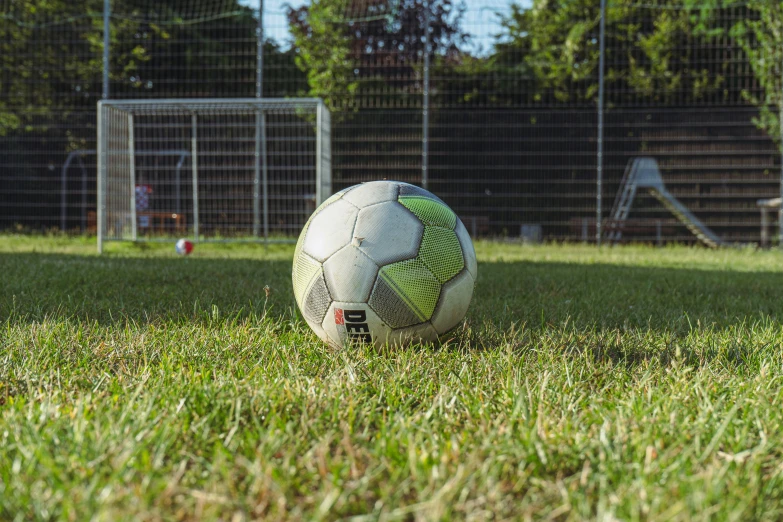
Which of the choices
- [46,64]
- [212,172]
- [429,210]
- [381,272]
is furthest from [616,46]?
[381,272]

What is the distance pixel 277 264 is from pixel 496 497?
13.7 feet

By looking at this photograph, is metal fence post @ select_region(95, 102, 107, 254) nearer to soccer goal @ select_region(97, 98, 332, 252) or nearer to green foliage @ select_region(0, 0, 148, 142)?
soccer goal @ select_region(97, 98, 332, 252)

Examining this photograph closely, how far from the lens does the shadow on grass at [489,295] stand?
2.56 meters

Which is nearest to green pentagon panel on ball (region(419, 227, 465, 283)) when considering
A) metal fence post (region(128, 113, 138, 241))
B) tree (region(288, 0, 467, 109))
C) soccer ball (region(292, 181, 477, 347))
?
soccer ball (region(292, 181, 477, 347))

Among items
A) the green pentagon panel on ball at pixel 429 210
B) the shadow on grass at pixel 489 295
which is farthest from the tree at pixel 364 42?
the green pentagon panel on ball at pixel 429 210

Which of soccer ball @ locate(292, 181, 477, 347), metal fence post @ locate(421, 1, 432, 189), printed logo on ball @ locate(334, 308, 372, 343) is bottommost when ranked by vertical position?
printed logo on ball @ locate(334, 308, 372, 343)

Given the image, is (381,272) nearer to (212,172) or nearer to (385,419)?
(385,419)

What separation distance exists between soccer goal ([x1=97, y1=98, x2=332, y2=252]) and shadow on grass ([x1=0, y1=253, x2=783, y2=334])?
3426 mm

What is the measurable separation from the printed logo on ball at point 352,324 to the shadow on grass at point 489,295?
53 centimetres

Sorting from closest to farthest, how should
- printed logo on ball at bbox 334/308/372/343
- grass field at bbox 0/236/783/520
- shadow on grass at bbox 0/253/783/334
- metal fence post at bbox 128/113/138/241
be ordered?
grass field at bbox 0/236/783/520 → printed logo on ball at bbox 334/308/372/343 → shadow on grass at bbox 0/253/783/334 → metal fence post at bbox 128/113/138/241

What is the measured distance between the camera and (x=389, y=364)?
183cm

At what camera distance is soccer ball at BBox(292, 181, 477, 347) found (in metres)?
1.99

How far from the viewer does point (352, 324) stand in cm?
200

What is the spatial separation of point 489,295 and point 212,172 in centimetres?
757
